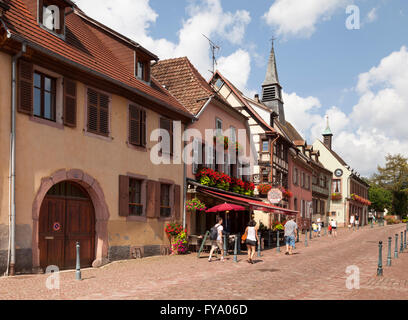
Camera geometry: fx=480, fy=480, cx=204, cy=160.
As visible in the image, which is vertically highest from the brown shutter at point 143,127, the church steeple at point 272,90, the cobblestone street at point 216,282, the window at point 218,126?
the church steeple at point 272,90

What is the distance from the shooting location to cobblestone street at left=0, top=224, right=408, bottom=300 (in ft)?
30.1

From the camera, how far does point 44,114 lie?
44.0 ft

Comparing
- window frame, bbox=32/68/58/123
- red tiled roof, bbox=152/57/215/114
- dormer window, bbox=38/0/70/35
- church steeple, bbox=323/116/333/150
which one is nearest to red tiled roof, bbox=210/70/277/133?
red tiled roof, bbox=152/57/215/114

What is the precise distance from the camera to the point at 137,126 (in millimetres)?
17438

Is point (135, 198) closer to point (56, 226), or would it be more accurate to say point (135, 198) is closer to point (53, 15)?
point (56, 226)

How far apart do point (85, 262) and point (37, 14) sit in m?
7.62

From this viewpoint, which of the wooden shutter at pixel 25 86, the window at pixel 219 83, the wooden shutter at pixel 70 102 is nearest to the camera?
the wooden shutter at pixel 25 86

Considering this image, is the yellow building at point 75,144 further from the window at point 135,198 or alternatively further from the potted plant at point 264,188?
the potted plant at point 264,188

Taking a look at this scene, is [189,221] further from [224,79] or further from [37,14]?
[224,79]

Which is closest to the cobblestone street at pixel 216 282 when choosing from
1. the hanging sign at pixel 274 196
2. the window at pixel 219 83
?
the hanging sign at pixel 274 196

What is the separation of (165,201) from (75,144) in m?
6.01

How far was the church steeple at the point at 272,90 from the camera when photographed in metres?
47.3

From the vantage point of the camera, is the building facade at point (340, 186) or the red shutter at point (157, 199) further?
the building facade at point (340, 186)

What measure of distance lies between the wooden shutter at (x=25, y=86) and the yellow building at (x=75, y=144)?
0.09 feet
